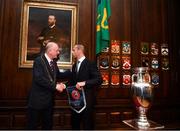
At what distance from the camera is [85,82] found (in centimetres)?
286

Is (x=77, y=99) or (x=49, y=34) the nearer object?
(x=77, y=99)

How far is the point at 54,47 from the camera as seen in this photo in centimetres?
291

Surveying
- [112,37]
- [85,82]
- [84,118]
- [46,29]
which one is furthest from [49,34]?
[84,118]

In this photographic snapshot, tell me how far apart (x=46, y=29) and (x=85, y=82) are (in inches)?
59.7

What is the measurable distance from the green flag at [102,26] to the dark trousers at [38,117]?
158 centimetres

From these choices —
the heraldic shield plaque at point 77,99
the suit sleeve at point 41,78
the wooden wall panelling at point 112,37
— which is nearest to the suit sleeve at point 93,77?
the heraldic shield plaque at point 77,99

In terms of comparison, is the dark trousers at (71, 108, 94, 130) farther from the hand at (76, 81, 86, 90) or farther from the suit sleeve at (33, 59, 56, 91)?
the suit sleeve at (33, 59, 56, 91)

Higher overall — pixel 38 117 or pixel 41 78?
pixel 41 78

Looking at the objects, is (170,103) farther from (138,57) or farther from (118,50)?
(118,50)

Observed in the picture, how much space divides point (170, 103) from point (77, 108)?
7.77 feet

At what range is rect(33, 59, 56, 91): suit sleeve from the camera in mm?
2652

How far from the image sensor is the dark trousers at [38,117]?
2.68 metres

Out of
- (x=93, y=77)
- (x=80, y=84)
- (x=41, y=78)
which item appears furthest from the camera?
(x=93, y=77)

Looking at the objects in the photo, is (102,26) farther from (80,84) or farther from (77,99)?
(77,99)
